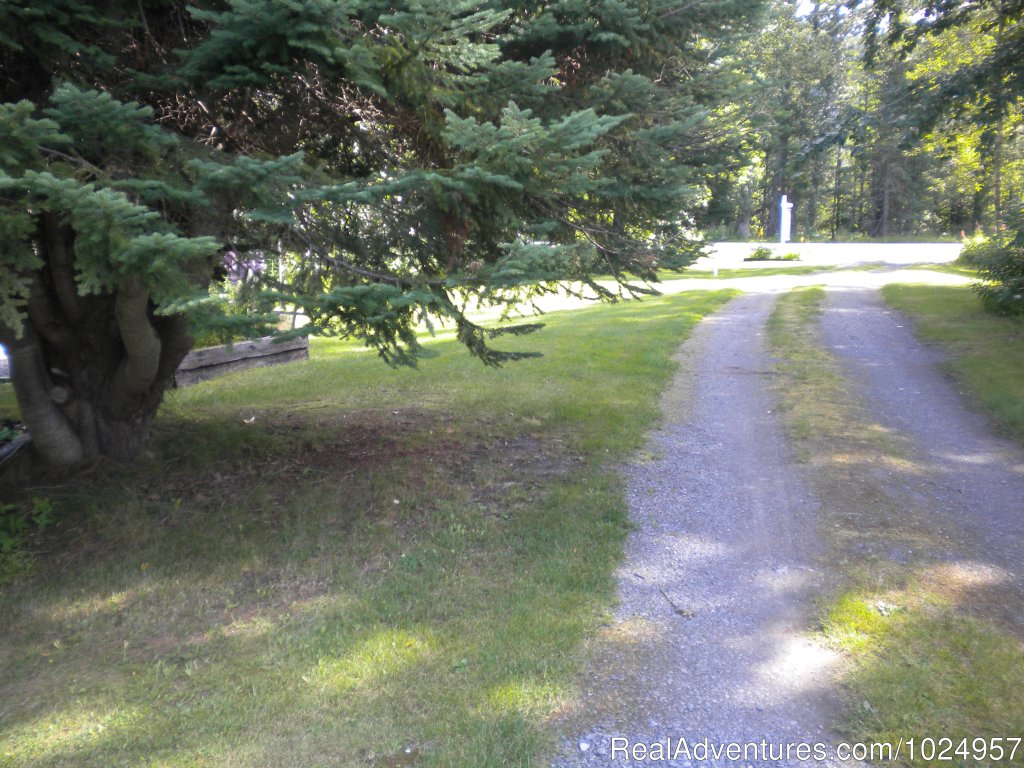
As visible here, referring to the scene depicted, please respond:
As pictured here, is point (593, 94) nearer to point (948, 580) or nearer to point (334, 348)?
point (948, 580)

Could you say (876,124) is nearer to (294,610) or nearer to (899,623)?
(899,623)

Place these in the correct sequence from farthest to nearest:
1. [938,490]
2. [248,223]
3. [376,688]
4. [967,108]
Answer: [967,108]
[938,490]
[248,223]
[376,688]

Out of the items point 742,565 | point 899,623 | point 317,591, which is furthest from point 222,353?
point 899,623

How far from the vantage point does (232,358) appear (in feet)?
41.3

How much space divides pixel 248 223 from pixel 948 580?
5158mm

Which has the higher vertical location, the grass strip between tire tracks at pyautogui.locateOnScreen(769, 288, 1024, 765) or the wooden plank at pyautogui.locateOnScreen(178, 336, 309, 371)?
the wooden plank at pyautogui.locateOnScreen(178, 336, 309, 371)

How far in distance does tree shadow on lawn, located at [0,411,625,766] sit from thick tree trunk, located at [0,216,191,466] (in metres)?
0.38

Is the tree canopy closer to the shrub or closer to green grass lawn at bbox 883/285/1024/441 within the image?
green grass lawn at bbox 883/285/1024/441

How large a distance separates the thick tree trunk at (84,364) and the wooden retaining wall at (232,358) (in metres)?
4.16

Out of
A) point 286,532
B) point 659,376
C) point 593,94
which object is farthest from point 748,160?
point 286,532

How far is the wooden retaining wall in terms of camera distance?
1165 cm

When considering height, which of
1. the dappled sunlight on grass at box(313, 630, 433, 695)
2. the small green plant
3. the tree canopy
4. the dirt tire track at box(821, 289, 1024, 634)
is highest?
the tree canopy

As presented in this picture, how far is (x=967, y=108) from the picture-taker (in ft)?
40.5

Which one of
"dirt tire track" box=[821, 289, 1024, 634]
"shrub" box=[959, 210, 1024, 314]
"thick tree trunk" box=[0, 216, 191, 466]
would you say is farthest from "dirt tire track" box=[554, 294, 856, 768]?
"shrub" box=[959, 210, 1024, 314]
